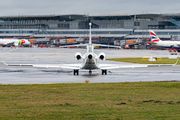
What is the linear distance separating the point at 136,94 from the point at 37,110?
23.7 feet

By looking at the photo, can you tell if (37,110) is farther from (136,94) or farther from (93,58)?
(93,58)

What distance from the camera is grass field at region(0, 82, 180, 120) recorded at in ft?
46.2

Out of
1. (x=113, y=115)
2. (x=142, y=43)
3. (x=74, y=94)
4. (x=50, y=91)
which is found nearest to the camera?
(x=113, y=115)

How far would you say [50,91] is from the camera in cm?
2119

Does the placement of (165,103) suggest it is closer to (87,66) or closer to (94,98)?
(94,98)

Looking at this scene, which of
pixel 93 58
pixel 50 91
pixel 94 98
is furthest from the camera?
pixel 93 58

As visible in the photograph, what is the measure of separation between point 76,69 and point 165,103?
19920 millimetres

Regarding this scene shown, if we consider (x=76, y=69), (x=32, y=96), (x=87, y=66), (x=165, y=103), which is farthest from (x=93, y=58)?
(x=165, y=103)

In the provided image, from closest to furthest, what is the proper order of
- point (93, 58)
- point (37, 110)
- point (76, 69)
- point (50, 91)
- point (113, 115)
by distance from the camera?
1. point (113, 115)
2. point (37, 110)
3. point (50, 91)
4. point (93, 58)
5. point (76, 69)

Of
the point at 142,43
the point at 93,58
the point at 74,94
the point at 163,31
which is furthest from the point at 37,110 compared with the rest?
the point at 163,31

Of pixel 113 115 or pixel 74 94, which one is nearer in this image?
pixel 113 115

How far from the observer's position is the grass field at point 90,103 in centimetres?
1409

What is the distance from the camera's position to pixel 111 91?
69.6 feet

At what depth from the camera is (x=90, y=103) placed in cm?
1684
